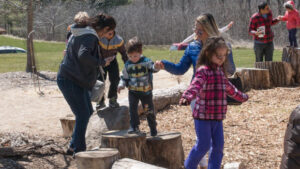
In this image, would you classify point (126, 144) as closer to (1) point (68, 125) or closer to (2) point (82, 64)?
(2) point (82, 64)

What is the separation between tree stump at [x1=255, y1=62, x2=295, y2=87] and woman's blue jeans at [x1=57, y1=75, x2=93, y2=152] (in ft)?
17.6

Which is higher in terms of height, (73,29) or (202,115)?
(73,29)

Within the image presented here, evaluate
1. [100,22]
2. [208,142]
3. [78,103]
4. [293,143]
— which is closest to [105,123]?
[78,103]

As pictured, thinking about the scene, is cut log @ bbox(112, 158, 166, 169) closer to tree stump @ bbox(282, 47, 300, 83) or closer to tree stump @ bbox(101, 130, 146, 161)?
tree stump @ bbox(101, 130, 146, 161)

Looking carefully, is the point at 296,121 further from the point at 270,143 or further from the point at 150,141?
the point at 270,143

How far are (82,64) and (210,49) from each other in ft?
4.24

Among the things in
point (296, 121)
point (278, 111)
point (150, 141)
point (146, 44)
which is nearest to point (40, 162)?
point (150, 141)

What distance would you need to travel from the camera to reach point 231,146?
507cm

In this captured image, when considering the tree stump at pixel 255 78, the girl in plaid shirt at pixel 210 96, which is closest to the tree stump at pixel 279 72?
the tree stump at pixel 255 78

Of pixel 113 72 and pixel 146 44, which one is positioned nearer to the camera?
pixel 113 72

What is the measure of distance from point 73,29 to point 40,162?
4.59 feet

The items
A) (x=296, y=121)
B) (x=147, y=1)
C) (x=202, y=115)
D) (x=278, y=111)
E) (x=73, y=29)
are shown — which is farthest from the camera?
(x=147, y=1)

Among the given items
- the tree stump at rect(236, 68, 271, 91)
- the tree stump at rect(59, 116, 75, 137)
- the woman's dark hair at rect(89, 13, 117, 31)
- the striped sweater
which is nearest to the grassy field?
the tree stump at rect(236, 68, 271, 91)

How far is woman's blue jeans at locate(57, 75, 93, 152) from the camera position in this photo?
4203mm
